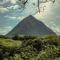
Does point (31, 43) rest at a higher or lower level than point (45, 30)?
higher

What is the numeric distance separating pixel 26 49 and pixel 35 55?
495mm

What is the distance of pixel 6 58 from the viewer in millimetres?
11336

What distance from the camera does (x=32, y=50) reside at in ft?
37.9

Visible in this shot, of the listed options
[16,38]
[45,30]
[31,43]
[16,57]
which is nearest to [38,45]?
[31,43]

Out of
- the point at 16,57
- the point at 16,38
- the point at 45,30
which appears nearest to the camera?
the point at 16,57

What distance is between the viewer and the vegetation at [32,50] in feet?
37.2

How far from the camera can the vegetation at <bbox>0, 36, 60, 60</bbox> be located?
11328mm

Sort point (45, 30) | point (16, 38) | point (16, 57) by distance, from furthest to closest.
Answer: point (45, 30) < point (16, 38) < point (16, 57)

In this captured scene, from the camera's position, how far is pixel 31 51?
1151cm

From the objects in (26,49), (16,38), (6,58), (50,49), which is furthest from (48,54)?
(16,38)

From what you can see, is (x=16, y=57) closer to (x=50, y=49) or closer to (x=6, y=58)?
(x=6, y=58)

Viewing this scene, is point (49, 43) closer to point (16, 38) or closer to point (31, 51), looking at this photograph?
point (31, 51)

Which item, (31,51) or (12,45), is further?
(12,45)

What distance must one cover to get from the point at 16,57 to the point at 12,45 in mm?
1136
